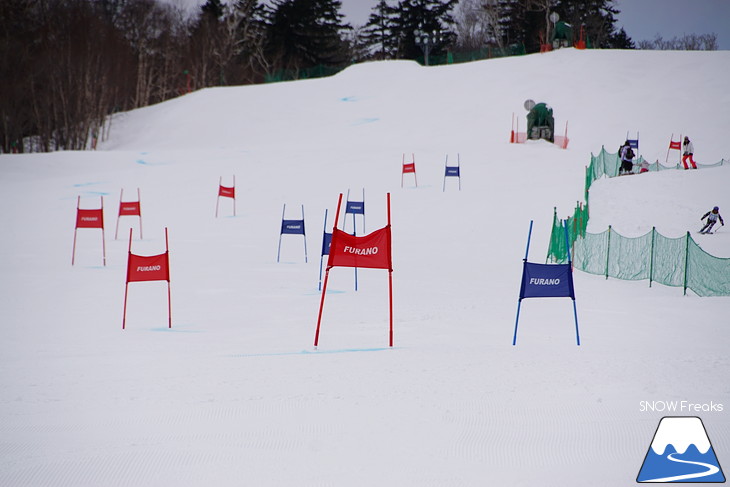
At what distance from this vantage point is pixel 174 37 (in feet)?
231

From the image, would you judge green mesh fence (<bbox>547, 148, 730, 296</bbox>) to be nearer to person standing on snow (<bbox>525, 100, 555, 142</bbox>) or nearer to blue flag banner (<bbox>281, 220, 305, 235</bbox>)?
blue flag banner (<bbox>281, 220, 305, 235</bbox>)

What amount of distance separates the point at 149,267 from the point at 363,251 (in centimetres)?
420

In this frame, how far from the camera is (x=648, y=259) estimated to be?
50.4ft

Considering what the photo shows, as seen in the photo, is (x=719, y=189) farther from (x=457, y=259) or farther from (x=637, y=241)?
(x=457, y=259)

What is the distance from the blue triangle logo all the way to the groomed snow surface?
0.19m

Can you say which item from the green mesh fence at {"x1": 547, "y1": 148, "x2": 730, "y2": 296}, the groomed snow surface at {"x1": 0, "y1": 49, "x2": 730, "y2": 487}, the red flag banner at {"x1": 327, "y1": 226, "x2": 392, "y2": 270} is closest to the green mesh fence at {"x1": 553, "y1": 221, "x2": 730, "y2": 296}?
the green mesh fence at {"x1": 547, "y1": 148, "x2": 730, "y2": 296}

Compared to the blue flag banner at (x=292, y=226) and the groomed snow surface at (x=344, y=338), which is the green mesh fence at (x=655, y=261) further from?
the blue flag banner at (x=292, y=226)

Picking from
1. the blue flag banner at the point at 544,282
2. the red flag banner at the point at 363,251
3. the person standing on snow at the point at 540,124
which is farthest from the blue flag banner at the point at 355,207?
the person standing on snow at the point at 540,124

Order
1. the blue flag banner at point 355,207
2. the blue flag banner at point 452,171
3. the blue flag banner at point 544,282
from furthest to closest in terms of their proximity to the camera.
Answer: the blue flag banner at point 452,171 < the blue flag banner at point 355,207 < the blue flag banner at point 544,282

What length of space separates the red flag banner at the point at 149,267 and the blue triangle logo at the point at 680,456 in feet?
26.8

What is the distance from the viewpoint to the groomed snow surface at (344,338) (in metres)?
5.55

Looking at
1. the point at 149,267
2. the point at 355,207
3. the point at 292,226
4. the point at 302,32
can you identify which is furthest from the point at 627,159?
the point at 302,32

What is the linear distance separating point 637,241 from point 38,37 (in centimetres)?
4990

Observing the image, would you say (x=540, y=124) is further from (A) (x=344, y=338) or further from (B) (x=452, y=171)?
(A) (x=344, y=338)
